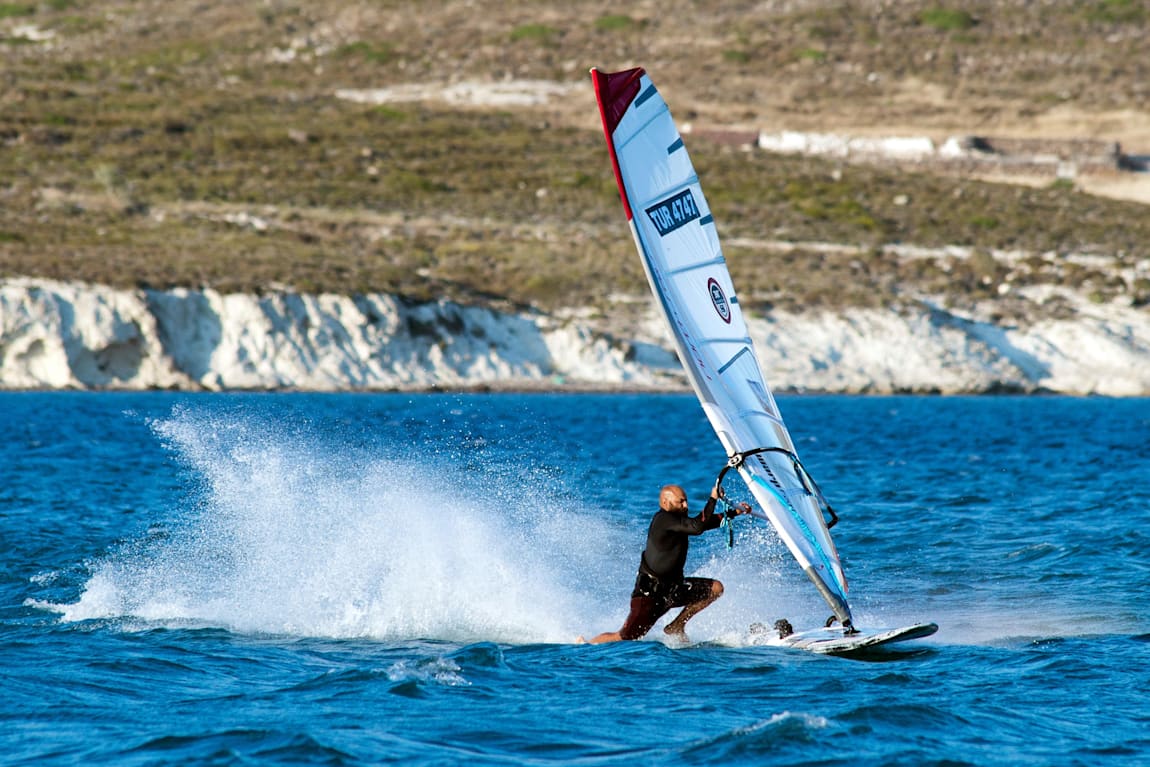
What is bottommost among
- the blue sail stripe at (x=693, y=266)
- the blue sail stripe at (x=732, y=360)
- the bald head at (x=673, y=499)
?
the bald head at (x=673, y=499)

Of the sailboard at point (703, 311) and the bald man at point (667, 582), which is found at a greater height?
the sailboard at point (703, 311)

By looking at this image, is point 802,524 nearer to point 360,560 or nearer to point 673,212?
point 673,212

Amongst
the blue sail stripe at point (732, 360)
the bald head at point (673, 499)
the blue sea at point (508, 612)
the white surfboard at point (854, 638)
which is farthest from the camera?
the blue sail stripe at point (732, 360)

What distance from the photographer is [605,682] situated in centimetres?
1138

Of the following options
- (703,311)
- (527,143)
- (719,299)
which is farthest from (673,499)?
(527,143)

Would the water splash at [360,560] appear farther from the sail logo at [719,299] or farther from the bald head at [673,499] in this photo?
the sail logo at [719,299]

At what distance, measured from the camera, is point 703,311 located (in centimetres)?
1323

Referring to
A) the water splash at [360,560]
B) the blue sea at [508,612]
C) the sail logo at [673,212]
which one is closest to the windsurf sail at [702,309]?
the sail logo at [673,212]

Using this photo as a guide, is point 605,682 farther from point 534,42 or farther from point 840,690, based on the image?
point 534,42

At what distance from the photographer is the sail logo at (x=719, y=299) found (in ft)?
44.4

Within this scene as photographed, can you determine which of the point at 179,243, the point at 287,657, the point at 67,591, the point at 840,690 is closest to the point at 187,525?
the point at 67,591

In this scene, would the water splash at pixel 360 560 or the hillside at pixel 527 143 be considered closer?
the water splash at pixel 360 560

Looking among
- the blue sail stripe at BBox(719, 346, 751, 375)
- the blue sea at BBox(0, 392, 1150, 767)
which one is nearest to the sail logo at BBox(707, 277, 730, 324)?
the blue sail stripe at BBox(719, 346, 751, 375)

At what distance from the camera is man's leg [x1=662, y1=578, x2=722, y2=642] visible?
510 inches
